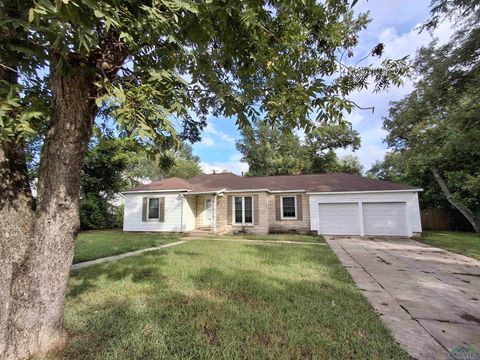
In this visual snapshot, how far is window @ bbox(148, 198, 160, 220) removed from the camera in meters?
15.5

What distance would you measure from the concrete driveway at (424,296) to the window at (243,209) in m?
7.39

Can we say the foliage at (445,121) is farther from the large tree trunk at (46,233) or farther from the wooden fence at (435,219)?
the large tree trunk at (46,233)

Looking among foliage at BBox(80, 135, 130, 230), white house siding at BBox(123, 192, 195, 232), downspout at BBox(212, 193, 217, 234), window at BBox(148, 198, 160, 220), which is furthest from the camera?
foliage at BBox(80, 135, 130, 230)

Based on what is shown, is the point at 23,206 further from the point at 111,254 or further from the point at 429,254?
the point at 429,254

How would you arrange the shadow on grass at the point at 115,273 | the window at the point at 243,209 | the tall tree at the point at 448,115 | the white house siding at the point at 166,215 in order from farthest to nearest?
the white house siding at the point at 166,215, the window at the point at 243,209, the tall tree at the point at 448,115, the shadow on grass at the point at 115,273

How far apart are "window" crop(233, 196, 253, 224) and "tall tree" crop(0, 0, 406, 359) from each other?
1211 centimetres

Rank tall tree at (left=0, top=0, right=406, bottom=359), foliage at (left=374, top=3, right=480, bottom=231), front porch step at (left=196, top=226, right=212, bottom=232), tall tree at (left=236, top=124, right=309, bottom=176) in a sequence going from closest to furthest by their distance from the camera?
1. tall tree at (left=0, top=0, right=406, bottom=359)
2. foliage at (left=374, top=3, right=480, bottom=231)
3. front porch step at (left=196, top=226, right=212, bottom=232)
4. tall tree at (left=236, top=124, right=309, bottom=176)

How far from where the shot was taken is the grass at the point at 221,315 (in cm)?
267

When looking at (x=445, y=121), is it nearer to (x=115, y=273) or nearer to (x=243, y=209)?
(x=243, y=209)

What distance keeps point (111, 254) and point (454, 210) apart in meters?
21.5

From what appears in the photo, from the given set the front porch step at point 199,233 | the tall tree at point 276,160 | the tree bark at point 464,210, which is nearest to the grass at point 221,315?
the front porch step at point 199,233

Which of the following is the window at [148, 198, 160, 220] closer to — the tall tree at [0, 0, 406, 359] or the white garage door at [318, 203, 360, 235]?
the white garage door at [318, 203, 360, 235]

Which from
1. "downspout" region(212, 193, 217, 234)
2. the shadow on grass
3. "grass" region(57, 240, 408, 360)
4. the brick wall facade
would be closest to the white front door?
"downspout" region(212, 193, 217, 234)

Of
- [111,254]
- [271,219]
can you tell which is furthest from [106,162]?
[271,219]
